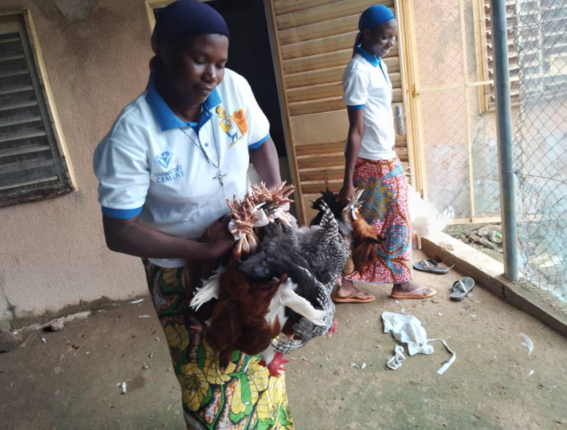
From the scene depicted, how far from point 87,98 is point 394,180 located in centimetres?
259

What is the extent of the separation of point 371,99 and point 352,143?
0.35 meters

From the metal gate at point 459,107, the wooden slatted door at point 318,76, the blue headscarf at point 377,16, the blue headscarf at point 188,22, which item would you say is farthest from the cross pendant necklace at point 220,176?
the metal gate at point 459,107

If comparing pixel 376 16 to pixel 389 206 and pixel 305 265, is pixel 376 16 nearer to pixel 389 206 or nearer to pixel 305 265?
pixel 389 206

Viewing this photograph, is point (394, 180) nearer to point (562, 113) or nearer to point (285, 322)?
point (562, 113)

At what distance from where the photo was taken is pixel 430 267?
4.11 meters

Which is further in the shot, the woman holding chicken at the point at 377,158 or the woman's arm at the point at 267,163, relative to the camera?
the woman holding chicken at the point at 377,158

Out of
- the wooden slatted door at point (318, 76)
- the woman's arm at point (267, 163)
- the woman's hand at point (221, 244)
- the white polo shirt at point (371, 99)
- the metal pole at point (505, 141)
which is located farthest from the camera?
the wooden slatted door at point (318, 76)

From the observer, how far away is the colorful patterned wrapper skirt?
11.1 ft

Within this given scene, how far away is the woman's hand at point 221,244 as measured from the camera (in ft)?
4.52

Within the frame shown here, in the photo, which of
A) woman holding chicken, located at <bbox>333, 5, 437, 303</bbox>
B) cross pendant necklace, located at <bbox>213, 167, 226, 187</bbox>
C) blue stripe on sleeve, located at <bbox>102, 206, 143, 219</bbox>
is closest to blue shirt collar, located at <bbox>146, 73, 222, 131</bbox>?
cross pendant necklace, located at <bbox>213, 167, 226, 187</bbox>

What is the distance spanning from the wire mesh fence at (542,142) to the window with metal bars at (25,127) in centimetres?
358

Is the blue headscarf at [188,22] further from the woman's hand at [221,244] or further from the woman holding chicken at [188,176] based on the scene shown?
the woman's hand at [221,244]

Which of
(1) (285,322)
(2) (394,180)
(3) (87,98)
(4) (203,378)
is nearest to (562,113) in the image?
(2) (394,180)

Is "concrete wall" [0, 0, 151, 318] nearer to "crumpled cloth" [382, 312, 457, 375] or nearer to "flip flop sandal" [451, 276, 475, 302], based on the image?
"crumpled cloth" [382, 312, 457, 375]
